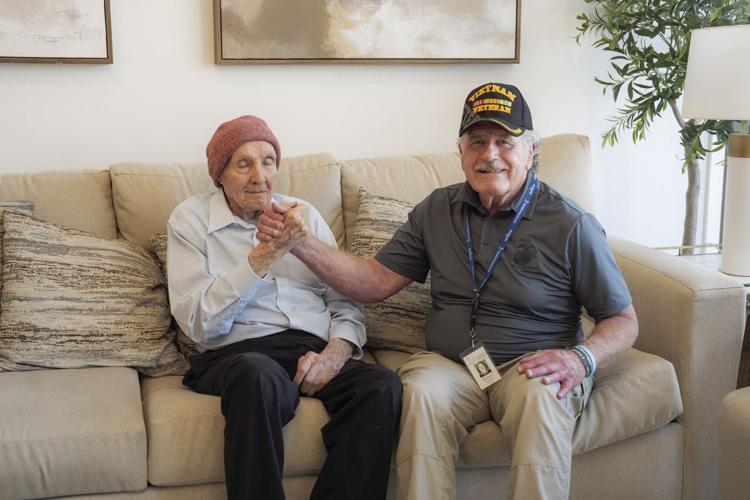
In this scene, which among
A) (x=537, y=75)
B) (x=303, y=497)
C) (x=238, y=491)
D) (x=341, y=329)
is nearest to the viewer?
(x=238, y=491)

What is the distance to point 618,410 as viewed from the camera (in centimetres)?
222

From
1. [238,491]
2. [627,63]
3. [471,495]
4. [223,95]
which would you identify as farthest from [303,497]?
[627,63]

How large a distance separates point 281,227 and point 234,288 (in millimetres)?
191

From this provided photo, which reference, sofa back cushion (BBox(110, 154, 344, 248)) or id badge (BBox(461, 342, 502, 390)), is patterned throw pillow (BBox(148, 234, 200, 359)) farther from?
id badge (BBox(461, 342, 502, 390))

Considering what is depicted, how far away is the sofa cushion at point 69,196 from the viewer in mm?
2574

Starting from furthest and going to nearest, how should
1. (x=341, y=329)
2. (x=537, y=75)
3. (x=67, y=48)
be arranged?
(x=537, y=75) < (x=67, y=48) < (x=341, y=329)

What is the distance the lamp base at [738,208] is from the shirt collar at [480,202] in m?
0.88

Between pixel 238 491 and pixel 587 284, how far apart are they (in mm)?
990

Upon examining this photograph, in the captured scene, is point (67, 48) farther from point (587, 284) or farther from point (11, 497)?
point (587, 284)

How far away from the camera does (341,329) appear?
7.82 ft

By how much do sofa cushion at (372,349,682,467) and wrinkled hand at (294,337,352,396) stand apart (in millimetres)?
382

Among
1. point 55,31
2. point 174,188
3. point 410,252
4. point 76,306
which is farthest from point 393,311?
point 55,31

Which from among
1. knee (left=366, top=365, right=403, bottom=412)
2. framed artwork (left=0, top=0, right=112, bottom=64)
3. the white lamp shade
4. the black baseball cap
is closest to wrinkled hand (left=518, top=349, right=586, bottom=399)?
knee (left=366, top=365, right=403, bottom=412)

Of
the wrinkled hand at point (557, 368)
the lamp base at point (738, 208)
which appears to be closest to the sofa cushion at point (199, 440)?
the wrinkled hand at point (557, 368)
